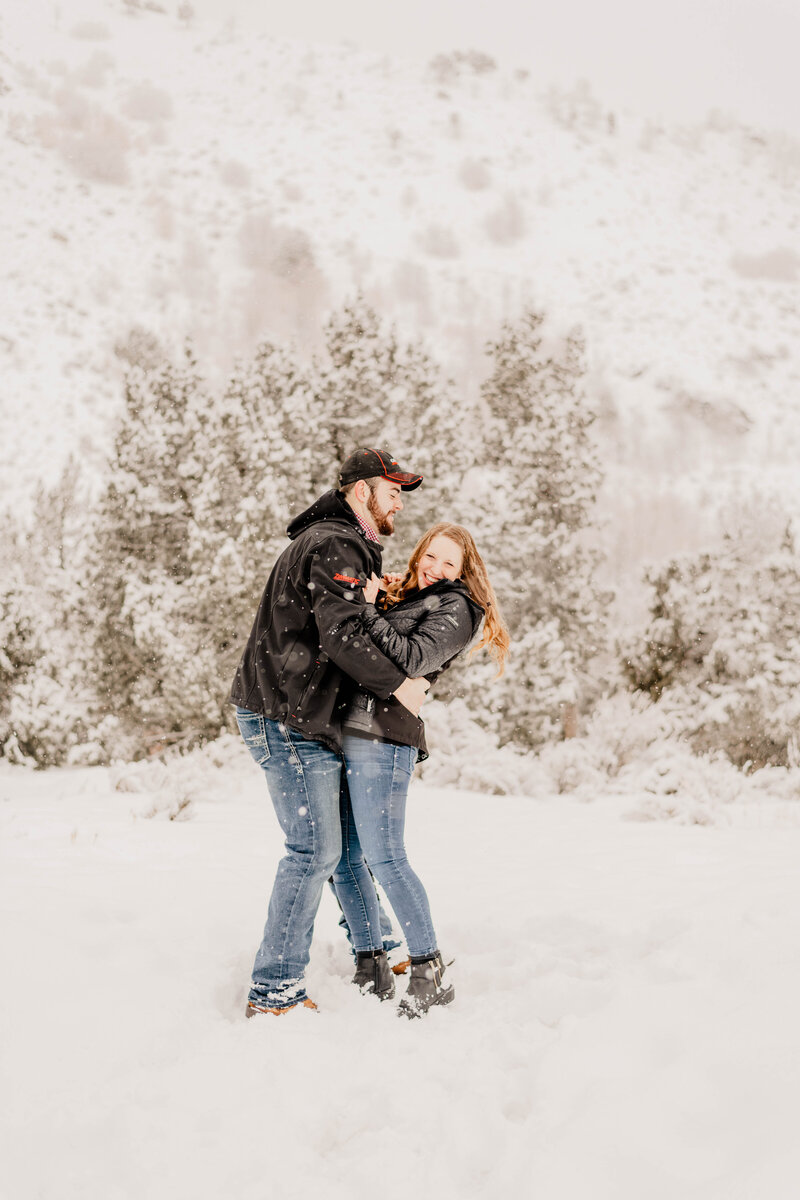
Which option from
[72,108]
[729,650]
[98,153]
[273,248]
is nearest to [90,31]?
[72,108]

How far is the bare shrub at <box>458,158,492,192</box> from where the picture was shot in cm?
7606

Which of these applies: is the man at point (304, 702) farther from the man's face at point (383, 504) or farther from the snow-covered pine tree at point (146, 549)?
the snow-covered pine tree at point (146, 549)

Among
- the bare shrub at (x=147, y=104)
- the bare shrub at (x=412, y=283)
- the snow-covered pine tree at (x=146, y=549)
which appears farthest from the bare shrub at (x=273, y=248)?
the snow-covered pine tree at (x=146, y=549)

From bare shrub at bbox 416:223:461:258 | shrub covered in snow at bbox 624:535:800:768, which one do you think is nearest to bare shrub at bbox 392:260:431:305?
bare shrub at bbox 416:223:461:258

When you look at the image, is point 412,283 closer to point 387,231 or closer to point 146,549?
point 387,231

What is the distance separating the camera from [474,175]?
77.2 m

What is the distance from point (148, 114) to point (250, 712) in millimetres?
98695

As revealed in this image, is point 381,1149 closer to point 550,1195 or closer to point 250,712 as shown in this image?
point 550,1195

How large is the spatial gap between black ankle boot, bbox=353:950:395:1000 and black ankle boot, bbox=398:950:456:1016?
0.55ft

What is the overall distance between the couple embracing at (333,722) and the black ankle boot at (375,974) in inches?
0.6

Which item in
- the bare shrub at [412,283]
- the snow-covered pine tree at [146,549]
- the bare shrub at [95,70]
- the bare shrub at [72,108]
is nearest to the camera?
the snow-covered pine tree at [146,549]

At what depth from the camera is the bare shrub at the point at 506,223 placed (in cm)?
6812

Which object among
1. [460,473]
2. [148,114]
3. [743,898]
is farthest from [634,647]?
[148,114]

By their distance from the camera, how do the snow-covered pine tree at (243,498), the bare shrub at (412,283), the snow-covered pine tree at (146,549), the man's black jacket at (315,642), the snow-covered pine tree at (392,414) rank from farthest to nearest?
the bare shrub at (412,283), the snow-covered pine tree at (146,549), the snow-covered pine tree at (392,414), the snow-covered pine tree at (243,498), the man's black jacket at (315,642)
